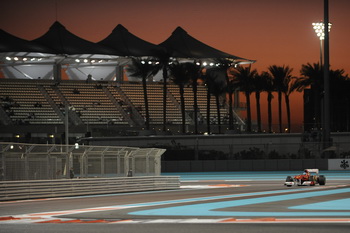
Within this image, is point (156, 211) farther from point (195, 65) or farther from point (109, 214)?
point (195, 65)

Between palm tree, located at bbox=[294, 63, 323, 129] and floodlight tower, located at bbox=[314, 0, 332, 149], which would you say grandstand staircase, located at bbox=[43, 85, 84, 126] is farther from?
floodlight tower, located at bbox=[314, 0, 332, 149]

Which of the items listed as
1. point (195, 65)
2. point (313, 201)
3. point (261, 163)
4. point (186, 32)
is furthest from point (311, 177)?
point (186, 32)

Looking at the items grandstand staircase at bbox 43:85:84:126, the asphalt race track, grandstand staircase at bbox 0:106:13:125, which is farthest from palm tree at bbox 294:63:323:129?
the asphalt race track

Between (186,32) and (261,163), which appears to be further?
(186,32)

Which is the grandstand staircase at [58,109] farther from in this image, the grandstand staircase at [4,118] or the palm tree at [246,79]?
the palm tree at [246,79]

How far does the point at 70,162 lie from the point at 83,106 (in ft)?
208

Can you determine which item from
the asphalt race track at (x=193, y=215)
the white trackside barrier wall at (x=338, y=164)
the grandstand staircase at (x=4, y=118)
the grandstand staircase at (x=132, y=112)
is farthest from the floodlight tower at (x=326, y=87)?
the grandstand staircase at (x=4, y=118)

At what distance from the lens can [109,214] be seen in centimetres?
1848

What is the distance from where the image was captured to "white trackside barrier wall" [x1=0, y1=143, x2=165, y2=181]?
85.8 ft

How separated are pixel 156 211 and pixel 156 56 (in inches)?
2540

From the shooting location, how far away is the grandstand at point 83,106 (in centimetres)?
8306

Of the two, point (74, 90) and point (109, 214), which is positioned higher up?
point (74, 90)

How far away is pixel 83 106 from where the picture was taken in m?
92.4

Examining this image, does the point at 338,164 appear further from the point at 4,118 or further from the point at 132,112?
the point at 4,118
